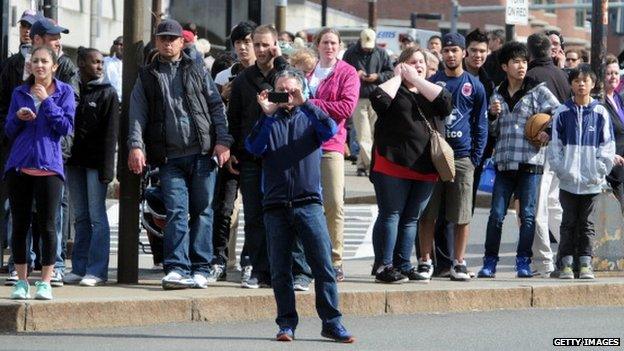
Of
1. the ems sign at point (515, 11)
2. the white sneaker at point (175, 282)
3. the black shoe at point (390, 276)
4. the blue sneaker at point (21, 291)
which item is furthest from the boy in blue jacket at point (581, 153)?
the ems sign at point (515, 11)

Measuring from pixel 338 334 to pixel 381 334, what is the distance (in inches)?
23.9

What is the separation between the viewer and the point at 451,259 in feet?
47.3

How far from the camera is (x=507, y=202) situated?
47.6 ft

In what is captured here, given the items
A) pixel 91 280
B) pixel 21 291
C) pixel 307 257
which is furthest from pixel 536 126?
pixel 21 291

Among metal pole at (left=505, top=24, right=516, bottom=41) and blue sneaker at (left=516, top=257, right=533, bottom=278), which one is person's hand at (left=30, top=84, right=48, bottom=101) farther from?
metal pole at (left=505, top=24, right=516, bottom=41)

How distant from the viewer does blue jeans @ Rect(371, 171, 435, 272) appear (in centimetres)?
1353

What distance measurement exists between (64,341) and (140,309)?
3.16 ft

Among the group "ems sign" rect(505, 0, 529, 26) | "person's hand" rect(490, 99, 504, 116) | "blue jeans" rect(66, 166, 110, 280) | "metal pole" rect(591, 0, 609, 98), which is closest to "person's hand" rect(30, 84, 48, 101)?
"blue jeans" rect(66, 166, 110, 280)

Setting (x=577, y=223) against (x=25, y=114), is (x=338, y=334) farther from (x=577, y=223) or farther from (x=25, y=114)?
(x=577, y=223)

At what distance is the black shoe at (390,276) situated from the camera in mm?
13508

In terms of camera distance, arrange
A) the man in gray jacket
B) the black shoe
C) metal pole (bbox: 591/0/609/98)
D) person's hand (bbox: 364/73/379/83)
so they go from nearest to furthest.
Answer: the man in gray jacket < the black shoe < metal pole (bbox: 591/0/609/98) < person's hand (bbox: 364/73/379/83)

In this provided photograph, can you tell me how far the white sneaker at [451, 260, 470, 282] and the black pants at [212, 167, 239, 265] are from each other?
179 cm

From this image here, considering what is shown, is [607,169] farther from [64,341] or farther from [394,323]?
[64,341]

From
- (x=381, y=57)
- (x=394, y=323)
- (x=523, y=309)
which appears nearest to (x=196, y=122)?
(x=394, y=323)
